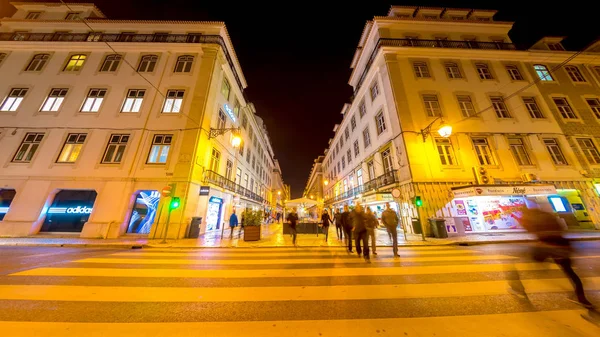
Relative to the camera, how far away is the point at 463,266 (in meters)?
5.31

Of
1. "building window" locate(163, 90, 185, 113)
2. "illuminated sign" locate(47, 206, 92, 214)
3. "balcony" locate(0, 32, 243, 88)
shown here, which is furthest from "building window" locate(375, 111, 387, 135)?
"illuminated sign" locate(47, 206, 92, 214)

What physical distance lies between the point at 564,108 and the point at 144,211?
34.9 meters

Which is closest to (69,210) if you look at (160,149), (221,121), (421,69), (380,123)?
(160,149)

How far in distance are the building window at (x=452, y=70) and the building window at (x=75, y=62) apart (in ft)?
106

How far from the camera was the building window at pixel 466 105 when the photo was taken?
1562 centimetres

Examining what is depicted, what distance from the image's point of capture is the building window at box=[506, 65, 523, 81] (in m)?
17.2

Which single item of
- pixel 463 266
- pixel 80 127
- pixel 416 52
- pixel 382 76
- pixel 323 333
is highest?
pixel 416 52

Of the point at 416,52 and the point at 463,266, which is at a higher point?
the point at 416,52

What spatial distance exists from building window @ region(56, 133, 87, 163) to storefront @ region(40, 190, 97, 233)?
7.51 feet

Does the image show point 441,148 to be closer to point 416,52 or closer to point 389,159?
point 389,159

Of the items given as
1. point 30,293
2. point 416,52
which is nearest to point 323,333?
point 30,293

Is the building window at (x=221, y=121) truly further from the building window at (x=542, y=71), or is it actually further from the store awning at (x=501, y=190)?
the building window at (x=542, y=71)

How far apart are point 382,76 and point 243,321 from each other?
65.0 ft

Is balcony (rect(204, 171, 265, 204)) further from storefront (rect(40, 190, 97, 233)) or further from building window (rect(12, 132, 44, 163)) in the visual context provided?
building window (rect(12, 132, 44, 163))
